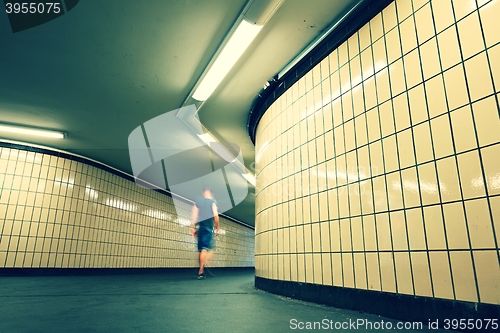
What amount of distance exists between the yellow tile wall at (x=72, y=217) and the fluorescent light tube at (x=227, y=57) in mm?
4702

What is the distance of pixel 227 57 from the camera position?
328cm

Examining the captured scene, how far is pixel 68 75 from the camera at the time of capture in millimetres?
3773

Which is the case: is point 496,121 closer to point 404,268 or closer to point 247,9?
point 404,268

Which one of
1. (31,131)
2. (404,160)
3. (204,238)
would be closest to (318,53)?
(404,160)

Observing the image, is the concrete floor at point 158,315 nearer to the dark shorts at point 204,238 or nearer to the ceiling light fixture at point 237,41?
the dark shorts at point 204,238

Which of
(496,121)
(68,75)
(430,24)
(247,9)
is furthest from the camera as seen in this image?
(68,75)

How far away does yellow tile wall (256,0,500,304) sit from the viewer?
1638 mm

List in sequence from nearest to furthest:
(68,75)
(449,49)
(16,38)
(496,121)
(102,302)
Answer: (496,121)
(449,49)
(102,302)
(16,38)
(68,75)

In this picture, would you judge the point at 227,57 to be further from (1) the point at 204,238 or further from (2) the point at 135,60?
(1) the point at 204,238

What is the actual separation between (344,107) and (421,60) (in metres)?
0.74

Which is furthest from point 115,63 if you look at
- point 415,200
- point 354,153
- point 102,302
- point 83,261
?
point 83,261

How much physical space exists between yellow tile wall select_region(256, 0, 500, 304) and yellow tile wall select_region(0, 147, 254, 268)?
5754 millimetres

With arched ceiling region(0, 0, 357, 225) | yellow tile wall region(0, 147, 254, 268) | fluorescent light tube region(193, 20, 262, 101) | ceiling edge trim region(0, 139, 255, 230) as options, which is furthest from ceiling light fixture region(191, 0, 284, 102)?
yellow tile wall region(0, 147, 254, 268)

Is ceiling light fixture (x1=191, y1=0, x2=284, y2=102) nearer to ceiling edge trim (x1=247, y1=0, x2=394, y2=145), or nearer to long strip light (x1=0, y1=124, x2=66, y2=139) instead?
ceiling edge trim (x1=247, y1=0, x2=394, y2=145)
